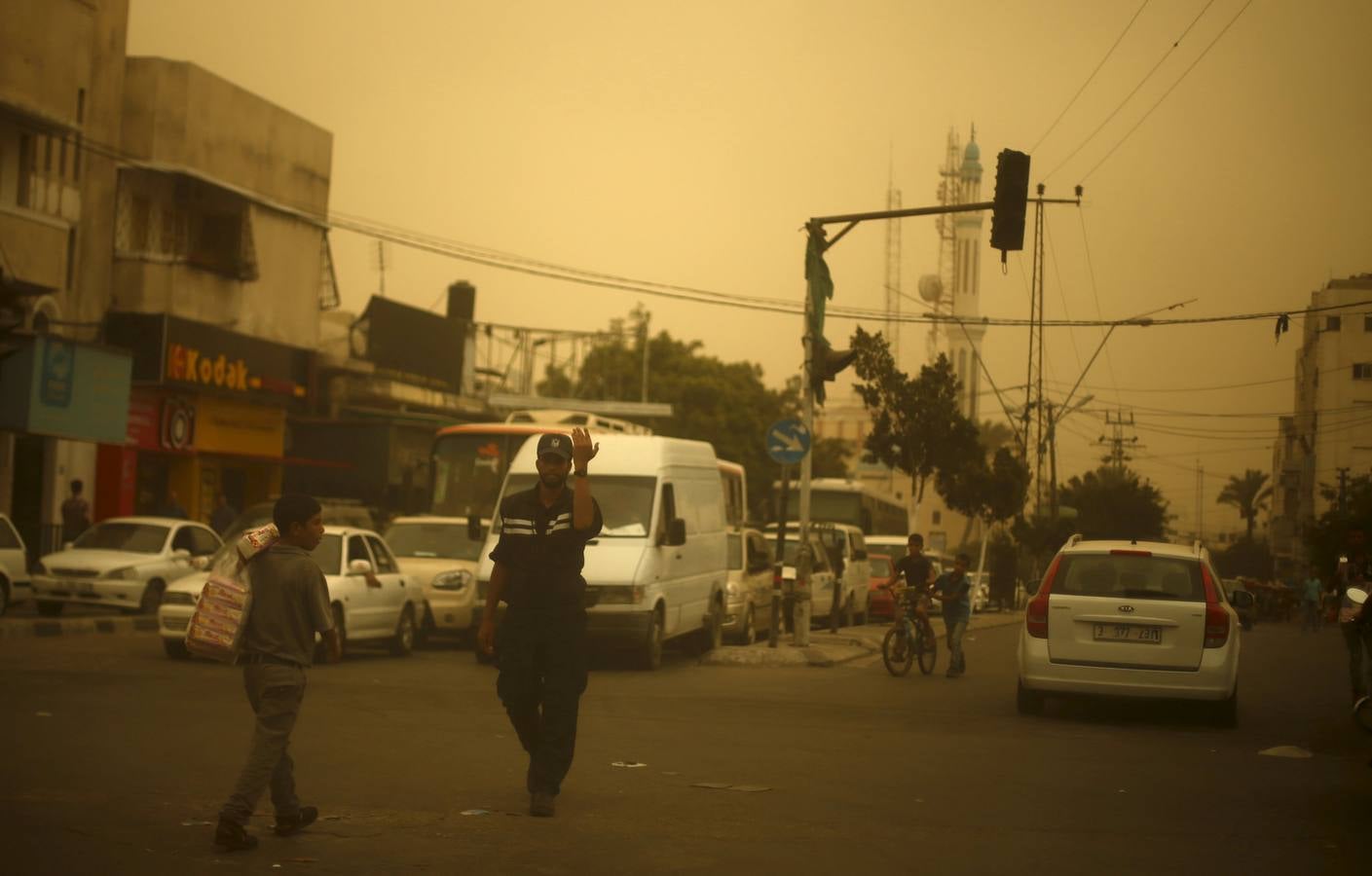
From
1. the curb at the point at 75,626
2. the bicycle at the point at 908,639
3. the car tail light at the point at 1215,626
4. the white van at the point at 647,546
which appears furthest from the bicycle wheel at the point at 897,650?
the curb at the point at 75,626

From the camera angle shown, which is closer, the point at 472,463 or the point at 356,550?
the point at 356,550

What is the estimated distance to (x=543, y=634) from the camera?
8500mm

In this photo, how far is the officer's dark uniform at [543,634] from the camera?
840cm

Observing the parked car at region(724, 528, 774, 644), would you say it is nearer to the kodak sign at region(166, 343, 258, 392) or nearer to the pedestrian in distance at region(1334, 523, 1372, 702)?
the pedestrian in distance at region(1334, 523, 1372, 702)

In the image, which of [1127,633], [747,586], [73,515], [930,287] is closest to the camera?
[1127,633]

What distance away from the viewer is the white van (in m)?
18.5

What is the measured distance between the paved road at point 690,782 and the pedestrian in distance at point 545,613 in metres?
0.41

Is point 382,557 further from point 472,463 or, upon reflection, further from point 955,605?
point 955,605

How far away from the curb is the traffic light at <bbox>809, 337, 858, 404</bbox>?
32.8 feet

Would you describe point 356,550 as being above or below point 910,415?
below

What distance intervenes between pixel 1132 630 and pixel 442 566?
10.7 metres

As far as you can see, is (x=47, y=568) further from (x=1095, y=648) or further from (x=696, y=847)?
(x=696, y=847)

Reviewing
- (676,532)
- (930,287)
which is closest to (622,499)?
(676,532)

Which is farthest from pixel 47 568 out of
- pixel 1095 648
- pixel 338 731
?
pixel 1095 648
